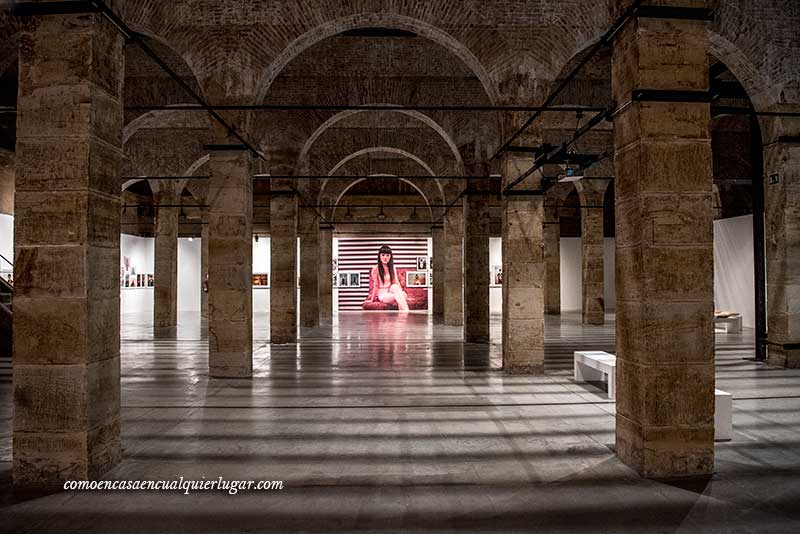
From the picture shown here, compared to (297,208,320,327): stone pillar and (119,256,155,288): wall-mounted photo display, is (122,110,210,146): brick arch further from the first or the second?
(119,256,155,288): wall-mounted photo display

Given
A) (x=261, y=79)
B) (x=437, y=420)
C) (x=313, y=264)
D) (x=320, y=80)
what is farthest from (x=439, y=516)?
(x=313, y=264)

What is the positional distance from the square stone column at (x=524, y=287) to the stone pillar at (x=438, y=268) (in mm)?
14490

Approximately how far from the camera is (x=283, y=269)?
15.9 metres

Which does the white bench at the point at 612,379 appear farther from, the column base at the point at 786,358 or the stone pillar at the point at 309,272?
the stone pillar at the point at 309,272

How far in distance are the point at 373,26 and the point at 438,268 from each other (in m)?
16.2

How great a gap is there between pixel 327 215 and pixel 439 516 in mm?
21420

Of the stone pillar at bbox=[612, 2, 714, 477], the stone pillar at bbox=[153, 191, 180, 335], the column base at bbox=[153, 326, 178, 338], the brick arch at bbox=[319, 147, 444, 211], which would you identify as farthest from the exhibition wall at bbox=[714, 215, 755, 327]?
the stone pillar at bbox=[153, 191, 180, 335]

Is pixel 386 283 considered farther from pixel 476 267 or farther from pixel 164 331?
pixel 476 267

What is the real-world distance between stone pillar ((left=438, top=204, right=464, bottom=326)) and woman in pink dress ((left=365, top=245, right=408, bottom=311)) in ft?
30.1

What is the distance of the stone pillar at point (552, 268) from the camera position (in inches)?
1075

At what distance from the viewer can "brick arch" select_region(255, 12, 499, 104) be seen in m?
10.4

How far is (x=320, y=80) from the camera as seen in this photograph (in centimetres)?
1442

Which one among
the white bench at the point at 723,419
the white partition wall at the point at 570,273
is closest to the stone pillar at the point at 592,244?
the white partition wall at the point at 570,273

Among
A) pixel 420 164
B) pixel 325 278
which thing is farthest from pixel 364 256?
pixel 420 164
